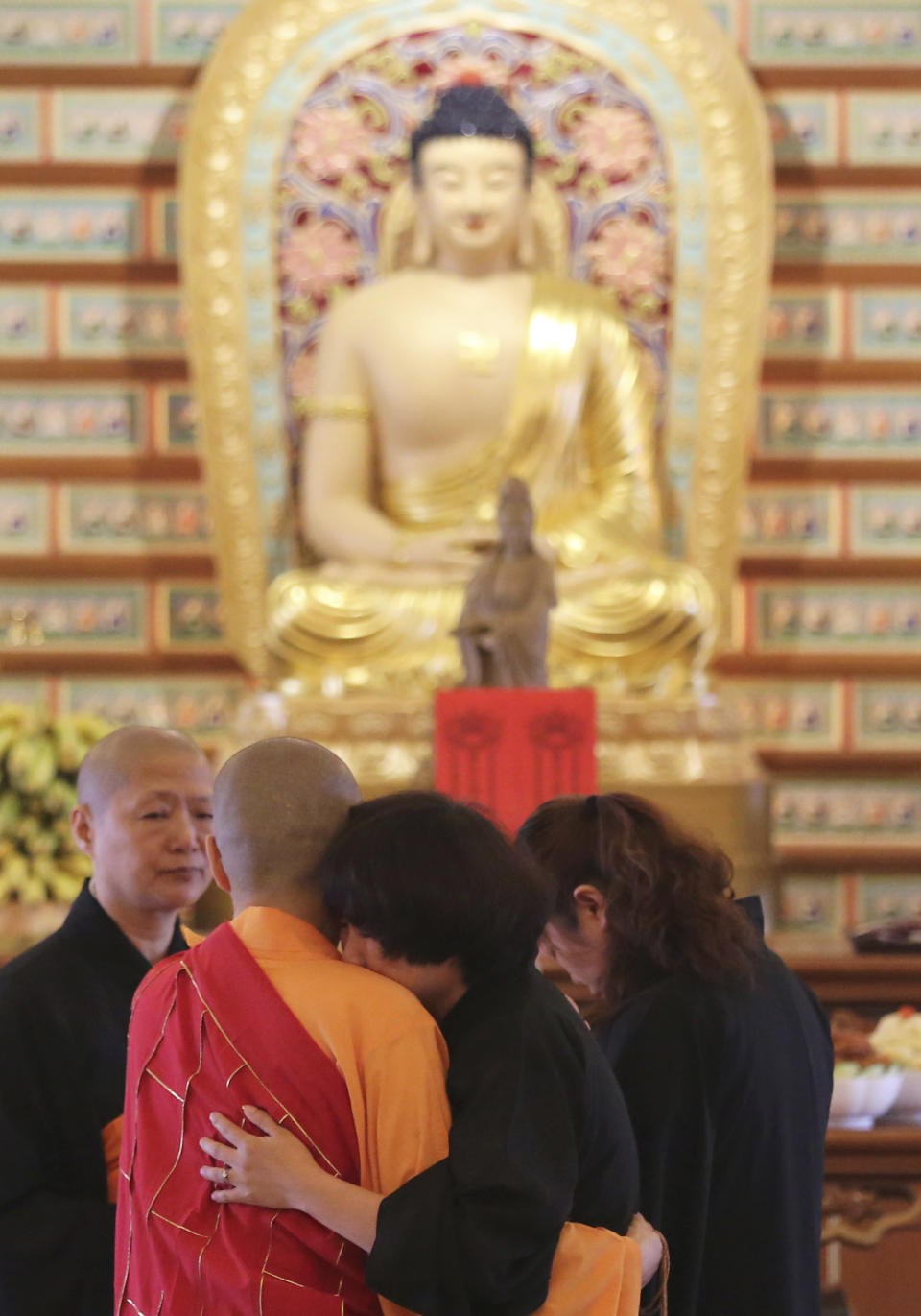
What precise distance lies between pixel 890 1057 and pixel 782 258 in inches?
131

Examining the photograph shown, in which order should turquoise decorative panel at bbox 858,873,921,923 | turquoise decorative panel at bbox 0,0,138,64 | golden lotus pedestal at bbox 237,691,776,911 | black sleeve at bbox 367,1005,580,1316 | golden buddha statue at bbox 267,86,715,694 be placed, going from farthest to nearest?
turquoise decorative panel at bbox 0,0,138,64, turquoise decorative panel at bbox 858,873,921,923, golden buddha statue at bbox 267,86,715,694, golden lotus pedestal at bbox 237,691,776,911, black sleeve at bbox 367,1005,580,1316

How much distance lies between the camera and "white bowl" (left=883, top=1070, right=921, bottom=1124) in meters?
2.28

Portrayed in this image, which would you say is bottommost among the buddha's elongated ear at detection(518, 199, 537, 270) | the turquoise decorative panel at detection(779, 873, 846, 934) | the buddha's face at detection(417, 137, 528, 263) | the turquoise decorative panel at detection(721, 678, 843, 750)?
the turquoise decorative panel at detection(779, 873, 846, 934)

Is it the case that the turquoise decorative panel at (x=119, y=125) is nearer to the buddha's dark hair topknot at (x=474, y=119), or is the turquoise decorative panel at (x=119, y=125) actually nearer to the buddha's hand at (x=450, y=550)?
the buddha's dark hair topknot at (x=474, y=119)

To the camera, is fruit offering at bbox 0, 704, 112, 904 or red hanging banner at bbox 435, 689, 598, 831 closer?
fruit offering at bbox 0, 704, 112, 904

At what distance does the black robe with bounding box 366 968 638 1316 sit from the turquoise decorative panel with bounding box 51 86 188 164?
14.5 ft

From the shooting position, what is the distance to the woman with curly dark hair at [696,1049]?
1593 mm

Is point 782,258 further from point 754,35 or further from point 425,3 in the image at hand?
point 425,3

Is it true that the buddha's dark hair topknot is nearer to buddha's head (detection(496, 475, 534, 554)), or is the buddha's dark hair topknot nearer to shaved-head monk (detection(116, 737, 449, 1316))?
buddha's head (detection(496, 475, 534, 554))

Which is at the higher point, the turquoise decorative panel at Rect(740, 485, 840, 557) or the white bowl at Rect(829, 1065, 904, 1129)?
the turquoise decorative panel at Rect(740, 485, 840, 557)

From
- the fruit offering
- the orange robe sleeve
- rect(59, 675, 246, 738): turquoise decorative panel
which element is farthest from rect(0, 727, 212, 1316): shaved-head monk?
rect(59, 675, 246, 738): turquoise decorative panel

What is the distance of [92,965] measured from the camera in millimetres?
1744

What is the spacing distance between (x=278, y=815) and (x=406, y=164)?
169 inches

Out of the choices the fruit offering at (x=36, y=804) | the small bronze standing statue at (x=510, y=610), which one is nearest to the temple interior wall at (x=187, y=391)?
the small bronze standing statue at (x=510, y=610)
